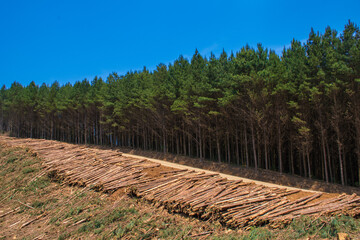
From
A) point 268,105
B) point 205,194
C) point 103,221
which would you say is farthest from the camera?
point 268,105

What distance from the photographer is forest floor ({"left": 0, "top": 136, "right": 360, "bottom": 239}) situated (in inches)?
278

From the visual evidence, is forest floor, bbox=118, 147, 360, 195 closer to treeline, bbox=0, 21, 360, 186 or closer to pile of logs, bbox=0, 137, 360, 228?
treeline, bbox=0, 21, 360, 186

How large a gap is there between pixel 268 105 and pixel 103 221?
18.4 meters

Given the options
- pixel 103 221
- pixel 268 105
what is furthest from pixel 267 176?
pixel 103 221

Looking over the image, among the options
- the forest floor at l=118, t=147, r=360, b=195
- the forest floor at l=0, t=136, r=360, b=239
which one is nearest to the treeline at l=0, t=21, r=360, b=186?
the forest floor at l=118, t=147, r=360, b=195

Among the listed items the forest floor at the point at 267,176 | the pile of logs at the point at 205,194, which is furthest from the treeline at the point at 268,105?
the pile of logs at the point at 205,194

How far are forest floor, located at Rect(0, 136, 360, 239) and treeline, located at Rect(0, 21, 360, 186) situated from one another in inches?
583

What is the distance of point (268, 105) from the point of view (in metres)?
22.2

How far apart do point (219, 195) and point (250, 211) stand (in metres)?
1.28

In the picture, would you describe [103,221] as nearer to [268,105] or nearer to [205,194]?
[205,194]

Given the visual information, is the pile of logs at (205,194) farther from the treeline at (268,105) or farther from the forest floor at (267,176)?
the treeline at (268,105)

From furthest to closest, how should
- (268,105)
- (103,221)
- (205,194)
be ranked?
(268,105)
(205,194)
(103,221)

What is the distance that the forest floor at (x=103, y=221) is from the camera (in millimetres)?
7059

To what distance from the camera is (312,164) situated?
26.0m
